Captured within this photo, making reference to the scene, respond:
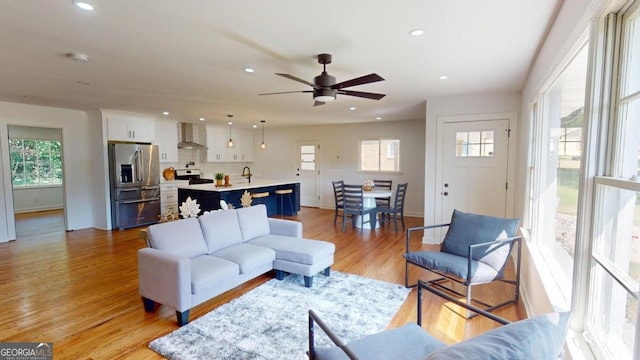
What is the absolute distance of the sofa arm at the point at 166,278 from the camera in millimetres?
2510

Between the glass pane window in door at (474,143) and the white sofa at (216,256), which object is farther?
the glass pane window in door at (474,143)

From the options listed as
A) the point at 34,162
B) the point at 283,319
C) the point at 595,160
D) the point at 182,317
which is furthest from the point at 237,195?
the point at 34,162

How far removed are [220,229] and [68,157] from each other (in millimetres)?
4583

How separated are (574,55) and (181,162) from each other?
27.6 ft

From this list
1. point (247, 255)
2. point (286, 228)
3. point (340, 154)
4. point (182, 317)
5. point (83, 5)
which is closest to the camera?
point (83, 5)

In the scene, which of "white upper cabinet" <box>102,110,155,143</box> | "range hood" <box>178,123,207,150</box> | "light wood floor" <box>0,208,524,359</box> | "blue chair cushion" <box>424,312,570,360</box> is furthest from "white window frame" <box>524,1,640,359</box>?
"range hood" <box>178,123,207,150</box>

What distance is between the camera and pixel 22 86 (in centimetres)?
405

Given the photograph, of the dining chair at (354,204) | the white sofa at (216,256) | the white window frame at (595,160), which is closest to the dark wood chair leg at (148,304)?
the white sofa at (216,256)

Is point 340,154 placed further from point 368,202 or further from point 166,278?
point 166,278

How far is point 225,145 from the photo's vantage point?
29.9 feet

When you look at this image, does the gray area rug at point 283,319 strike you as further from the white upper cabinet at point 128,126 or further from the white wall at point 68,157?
the white wall at point 68,157

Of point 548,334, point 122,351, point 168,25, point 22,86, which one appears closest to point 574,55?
point 548,334

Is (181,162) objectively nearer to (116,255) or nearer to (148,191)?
(148,191)

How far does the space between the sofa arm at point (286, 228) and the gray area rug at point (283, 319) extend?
58cm
